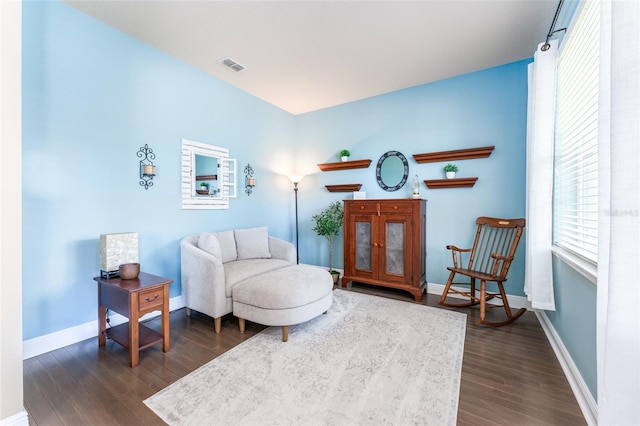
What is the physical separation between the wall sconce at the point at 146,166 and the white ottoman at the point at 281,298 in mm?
1476

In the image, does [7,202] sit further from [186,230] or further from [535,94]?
[535,94]

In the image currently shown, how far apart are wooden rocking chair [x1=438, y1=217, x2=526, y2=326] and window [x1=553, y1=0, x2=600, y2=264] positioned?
507 mm

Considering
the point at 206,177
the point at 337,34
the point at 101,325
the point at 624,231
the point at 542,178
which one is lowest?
the point at 101,325

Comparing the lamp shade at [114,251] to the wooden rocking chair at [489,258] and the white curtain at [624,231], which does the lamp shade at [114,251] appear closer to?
the white curtain at [624,231]

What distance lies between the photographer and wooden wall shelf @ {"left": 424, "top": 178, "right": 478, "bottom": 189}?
336cm

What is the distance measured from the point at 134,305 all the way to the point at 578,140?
3361 millimetres

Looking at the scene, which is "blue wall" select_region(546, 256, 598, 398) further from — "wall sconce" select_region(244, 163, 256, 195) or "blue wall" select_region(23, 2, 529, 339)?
"wall sconce" select_region(244, 163, 256, 195)

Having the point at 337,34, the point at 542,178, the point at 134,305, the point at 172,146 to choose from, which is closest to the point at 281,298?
the point at 134,305

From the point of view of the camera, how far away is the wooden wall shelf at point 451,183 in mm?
3361

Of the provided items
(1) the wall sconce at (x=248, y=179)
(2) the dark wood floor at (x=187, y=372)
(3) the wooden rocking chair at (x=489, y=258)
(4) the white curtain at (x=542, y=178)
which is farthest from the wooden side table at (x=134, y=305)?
(4) the white curtain at (x=542, y=178)

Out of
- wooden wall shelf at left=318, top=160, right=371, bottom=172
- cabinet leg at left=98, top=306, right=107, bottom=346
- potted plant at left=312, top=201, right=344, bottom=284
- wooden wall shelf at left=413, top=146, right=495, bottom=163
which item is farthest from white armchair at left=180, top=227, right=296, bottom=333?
wooden wall shelf at left=413, top=146, right=495, bottom=163

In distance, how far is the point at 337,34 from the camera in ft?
8.57

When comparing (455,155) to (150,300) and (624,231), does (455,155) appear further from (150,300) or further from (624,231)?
(150,300)

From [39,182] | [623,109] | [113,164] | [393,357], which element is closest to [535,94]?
[623,109]
